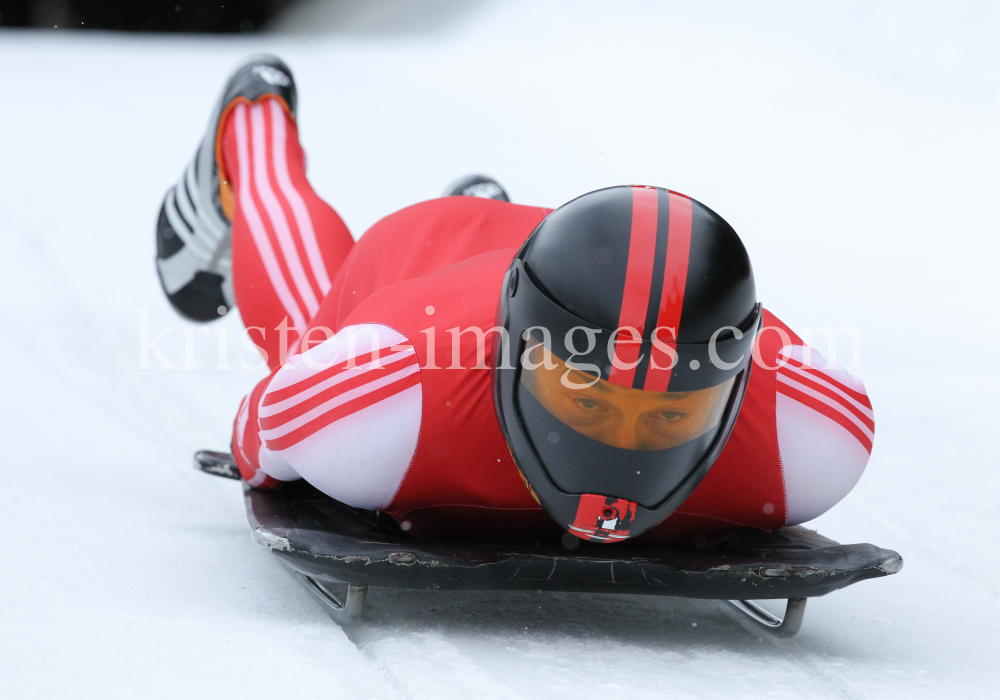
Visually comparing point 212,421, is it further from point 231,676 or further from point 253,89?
point 231,676

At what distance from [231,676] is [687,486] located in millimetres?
727

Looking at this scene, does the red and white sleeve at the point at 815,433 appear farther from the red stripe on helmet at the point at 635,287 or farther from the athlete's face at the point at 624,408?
the red stripe on helmet at the point at 635,287

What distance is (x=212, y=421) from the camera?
3480 millimetres

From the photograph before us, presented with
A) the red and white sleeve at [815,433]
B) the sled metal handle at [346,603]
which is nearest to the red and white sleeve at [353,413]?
the sled metal handle at [346,603]

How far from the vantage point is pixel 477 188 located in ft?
11.8

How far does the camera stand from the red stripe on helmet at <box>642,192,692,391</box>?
4.77ft

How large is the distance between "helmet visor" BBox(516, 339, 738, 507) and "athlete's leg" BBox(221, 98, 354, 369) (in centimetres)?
120

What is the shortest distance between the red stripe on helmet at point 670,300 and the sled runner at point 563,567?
1.11 ft

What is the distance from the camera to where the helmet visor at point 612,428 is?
1.50 m

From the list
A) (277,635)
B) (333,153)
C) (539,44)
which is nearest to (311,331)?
(277,635)

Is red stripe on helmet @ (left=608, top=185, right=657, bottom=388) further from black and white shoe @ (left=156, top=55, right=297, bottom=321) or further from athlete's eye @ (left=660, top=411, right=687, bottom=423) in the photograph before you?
Result: black and white shoe @ (left=156, top=55, right=297, bottom=321)

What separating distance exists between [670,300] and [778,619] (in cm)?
75

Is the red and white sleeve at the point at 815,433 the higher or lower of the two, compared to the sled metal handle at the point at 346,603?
higher

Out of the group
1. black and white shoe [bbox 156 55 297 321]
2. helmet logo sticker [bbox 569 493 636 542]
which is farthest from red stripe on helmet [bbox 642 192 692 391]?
black and white shoe [bbox 156 55 297 321]
